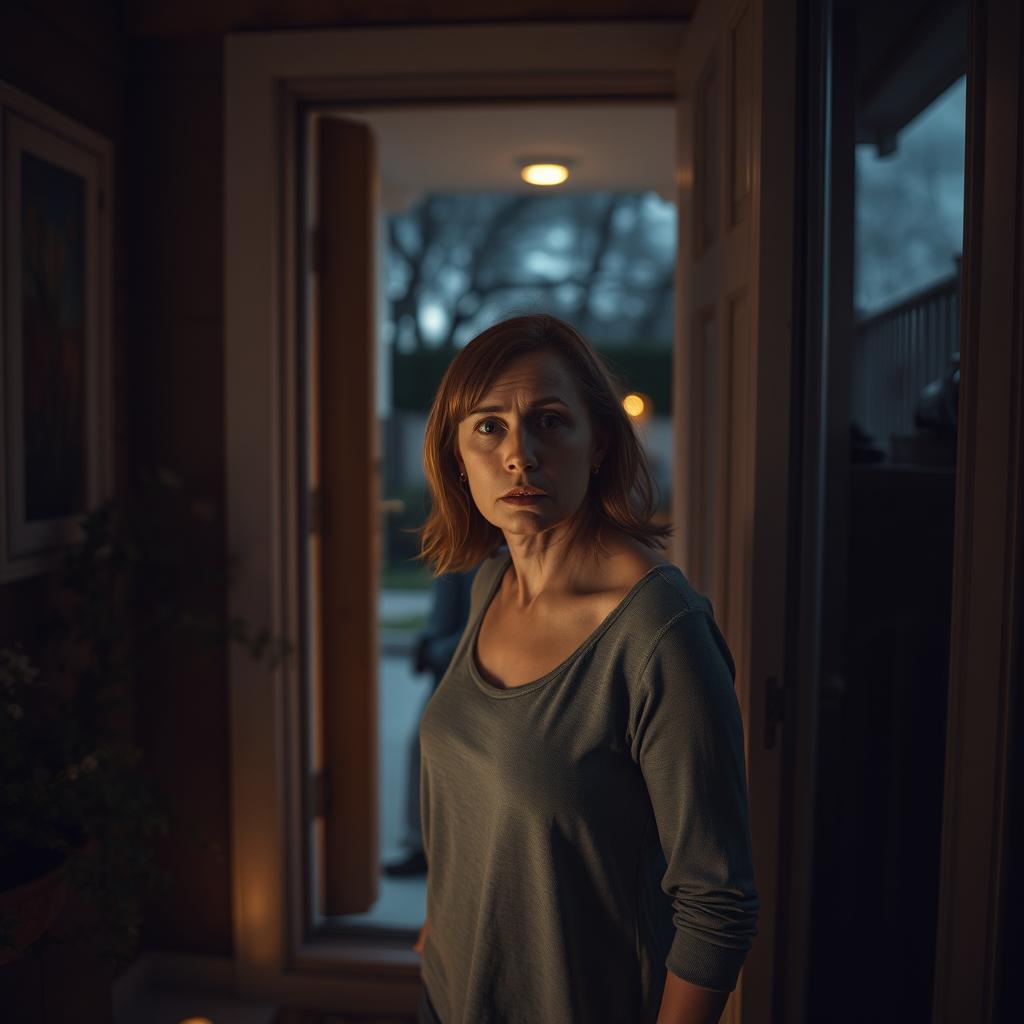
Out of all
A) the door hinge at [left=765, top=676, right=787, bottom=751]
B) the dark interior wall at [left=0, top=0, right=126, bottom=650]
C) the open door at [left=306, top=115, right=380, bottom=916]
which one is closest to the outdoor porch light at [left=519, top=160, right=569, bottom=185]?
the open door at [left=306, top=115, right=380, bottom=916]

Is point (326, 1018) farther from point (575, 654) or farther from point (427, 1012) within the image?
point (575, 654)

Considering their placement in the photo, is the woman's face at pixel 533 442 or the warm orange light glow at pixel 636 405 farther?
the warm orange light glow at pixel 636 405

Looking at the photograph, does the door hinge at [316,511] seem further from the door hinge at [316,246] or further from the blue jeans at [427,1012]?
the blue jeans at [427,1012]

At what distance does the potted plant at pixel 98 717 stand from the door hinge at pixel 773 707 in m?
1.14

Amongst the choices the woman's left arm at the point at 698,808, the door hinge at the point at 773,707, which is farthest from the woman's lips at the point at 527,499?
the door hinge at the point at 773,707

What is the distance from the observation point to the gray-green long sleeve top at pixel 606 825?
1017mm

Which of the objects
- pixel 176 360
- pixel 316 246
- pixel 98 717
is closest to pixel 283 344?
Answer: pixel 176 360

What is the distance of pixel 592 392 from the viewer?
3.97ft

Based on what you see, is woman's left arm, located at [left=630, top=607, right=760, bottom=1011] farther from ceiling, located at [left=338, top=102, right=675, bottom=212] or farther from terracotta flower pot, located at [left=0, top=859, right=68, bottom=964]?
ceiling, located at [left=338, top=102, right=675, bottom=212]

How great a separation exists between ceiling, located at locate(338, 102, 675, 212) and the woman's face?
1838mm

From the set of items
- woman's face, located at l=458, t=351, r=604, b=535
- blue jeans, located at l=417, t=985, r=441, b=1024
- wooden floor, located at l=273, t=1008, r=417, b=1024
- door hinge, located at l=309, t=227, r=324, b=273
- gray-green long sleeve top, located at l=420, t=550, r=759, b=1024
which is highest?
door hinge, located at l=309, t=227, r=324, b=273

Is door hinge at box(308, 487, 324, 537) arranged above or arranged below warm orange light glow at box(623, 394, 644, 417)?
below

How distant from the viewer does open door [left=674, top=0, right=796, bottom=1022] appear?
1366mm

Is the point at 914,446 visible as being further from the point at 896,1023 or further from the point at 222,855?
the point at 222,855
